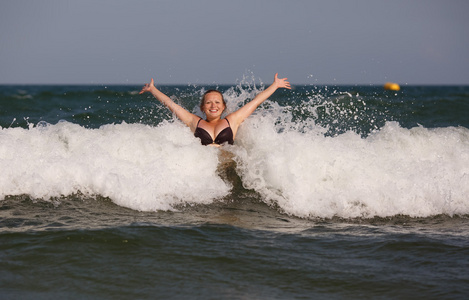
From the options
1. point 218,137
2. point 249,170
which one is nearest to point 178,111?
point 218,137

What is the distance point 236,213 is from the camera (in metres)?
5.46

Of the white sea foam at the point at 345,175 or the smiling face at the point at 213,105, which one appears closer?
the white sea foam at the point at 345,175

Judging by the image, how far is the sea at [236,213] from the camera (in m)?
3.61

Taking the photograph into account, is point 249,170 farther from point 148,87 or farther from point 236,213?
point 148,87

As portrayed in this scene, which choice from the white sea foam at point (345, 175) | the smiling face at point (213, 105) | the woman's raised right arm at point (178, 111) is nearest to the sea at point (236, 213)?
the white sea foam at point (345, 175)

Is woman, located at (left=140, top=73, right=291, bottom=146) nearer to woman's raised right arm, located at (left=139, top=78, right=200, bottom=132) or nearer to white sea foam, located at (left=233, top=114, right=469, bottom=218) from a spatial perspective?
woman's raised right arm, located at (left=139, top=78, right=200, bottom=132)

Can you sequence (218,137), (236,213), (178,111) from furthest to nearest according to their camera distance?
(178,111), (218,137), (236,213)

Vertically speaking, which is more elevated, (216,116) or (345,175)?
(216,116)

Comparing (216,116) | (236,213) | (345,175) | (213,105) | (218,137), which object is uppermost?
(213,105)

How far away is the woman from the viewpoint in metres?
6.89

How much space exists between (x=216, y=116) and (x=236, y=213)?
204 centimetres

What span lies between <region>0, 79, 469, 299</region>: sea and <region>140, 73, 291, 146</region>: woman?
6.5 inches

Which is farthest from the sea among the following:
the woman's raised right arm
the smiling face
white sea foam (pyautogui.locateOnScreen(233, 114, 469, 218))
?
the smiling face

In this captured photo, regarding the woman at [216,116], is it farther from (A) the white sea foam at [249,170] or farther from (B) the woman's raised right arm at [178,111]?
(A) the white sea foam at [249,170]
